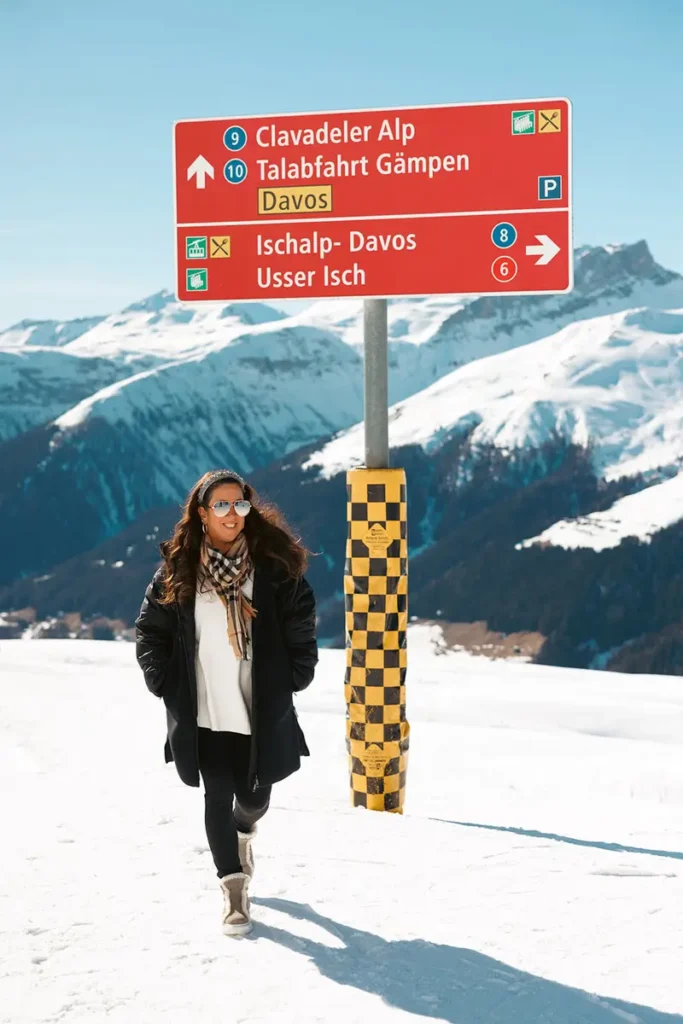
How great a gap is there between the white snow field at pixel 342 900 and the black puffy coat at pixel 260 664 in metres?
0.71

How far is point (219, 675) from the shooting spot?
13.0ft

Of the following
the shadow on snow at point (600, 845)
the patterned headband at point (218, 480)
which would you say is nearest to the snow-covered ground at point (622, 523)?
the shadow on snow at point (600, 845)

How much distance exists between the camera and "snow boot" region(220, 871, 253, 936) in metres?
4.03

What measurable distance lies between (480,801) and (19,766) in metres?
3.47

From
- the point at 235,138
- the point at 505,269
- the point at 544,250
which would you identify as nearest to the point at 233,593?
the point at 505,269

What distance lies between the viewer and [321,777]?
8180mm

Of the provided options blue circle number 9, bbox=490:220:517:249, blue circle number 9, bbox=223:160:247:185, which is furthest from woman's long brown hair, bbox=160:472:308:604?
blue circle number 9, bbox=223:160:247:185

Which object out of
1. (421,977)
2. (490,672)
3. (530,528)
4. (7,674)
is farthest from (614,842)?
(530,528)

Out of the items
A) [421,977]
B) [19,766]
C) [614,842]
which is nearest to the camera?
[421,977]

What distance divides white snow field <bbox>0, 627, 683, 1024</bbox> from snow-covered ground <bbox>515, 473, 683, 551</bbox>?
132211 millimetres

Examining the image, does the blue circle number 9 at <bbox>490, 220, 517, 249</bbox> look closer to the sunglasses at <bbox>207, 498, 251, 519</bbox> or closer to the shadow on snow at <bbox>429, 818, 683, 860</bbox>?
the sunglasses at <bbox>207, 498, 251, 519</bbox>

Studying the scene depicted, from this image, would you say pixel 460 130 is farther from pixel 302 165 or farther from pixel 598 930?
pixel 598 930

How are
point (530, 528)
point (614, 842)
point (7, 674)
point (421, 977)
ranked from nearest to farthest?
point (421, 977)
point (614, 842)
point (7, 674)
point (530, 528)

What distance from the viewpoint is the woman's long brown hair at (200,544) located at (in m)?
3.95
